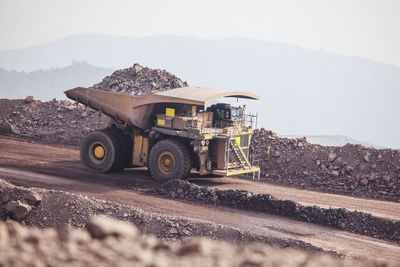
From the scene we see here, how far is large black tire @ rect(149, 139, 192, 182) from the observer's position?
1429cm

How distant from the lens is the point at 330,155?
17.5 meters

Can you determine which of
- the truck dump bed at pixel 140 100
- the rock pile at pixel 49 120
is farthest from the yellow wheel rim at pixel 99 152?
the rock pile at pixel 49 120

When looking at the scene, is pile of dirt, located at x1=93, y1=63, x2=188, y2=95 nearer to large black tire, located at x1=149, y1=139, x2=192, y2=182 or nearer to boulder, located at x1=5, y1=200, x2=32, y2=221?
large black tire, located at x1=149, y1=139, x2=192, y2=182

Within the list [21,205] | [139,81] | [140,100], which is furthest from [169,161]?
[139,81]

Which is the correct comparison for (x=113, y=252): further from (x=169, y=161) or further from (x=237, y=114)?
(x=237, y=114)

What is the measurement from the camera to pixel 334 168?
17.1 metres

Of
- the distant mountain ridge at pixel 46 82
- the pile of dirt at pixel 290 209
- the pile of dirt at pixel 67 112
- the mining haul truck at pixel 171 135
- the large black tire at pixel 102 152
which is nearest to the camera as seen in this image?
the pile of dirt at pixel 290 209

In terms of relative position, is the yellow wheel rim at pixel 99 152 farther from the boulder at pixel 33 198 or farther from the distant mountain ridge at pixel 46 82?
the distant mountain ridge at pixel 46 82

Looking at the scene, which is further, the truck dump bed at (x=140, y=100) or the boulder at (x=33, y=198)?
the truck dump bed at (x=140, y=100)

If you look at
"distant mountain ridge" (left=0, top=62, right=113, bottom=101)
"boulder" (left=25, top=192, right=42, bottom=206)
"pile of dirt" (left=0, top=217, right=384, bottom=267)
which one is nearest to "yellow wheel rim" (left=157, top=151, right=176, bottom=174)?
"boulder" (left=25, top=192, right=42, bottom=206)

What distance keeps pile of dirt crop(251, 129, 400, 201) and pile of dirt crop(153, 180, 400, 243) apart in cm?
392

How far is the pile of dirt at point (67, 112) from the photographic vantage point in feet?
73.3

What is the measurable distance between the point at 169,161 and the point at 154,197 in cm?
186

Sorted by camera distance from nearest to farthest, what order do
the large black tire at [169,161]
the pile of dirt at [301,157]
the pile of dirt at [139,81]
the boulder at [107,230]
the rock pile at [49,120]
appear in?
the boulder at [107,230], the large black tire at [169,161], the pile of dirt at [301,157], the rock pile at [49,120], the pile of dirt at [139,81]
